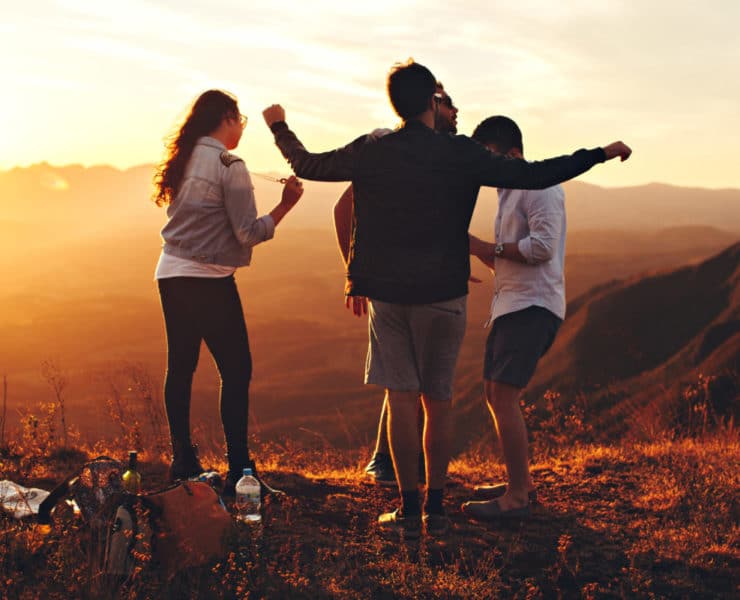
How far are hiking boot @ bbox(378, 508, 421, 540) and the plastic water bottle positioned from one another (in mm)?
616

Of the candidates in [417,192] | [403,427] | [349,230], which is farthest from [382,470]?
[417,192]

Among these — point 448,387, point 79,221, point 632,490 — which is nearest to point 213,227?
point 448,387

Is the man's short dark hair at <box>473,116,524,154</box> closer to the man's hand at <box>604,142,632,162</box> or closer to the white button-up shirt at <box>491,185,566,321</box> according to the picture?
the white button-up shirt at <box>491,185,566,321</box>

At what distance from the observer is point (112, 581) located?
340cm

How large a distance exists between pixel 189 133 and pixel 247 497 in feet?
6.13

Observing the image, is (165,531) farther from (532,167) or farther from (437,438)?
(532,167)

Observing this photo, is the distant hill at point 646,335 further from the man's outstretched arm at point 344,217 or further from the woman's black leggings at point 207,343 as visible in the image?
the woman's black leggings at point 207,343

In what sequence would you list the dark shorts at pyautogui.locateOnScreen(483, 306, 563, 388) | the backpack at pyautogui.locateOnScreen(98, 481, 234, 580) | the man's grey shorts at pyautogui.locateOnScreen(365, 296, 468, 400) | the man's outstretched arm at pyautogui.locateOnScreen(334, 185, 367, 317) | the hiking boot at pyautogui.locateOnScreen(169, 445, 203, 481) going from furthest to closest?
the man's outstretched arm at pyautogui.locateOnScreen(334, 185, 367, 317) < the hiking boot at pyautogui.locateOnScreen(169, 445, 203, 481) < the dark shorts at pyautogui.locateOnScreen(483, 306, 563, 388) < the man's grey shorts at pyautogui.locateOnScreen(365, 296, 468, 400) < the backpack at pyautogui.locateOnScreen(98, 481, 234, 580)

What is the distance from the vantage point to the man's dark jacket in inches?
154

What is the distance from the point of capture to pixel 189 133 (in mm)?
4672

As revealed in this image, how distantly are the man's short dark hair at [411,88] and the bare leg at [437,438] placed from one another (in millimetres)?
1333

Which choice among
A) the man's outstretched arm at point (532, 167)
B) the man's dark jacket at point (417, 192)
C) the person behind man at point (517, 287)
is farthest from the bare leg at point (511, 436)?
the man's outstretched arm at point (532, 167)

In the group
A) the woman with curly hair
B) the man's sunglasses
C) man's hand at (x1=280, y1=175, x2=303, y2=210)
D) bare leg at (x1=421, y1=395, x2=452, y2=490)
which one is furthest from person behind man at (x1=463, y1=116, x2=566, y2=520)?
the woman with curly hair

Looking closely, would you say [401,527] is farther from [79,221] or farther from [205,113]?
[79,221]
